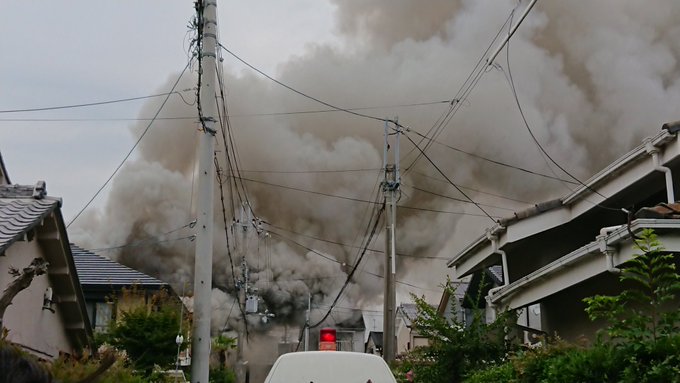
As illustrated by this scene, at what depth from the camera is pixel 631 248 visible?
38.1ft

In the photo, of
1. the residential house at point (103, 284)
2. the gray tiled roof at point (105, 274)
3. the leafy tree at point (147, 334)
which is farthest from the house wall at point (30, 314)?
the gray tiled roof at point (105, 274)

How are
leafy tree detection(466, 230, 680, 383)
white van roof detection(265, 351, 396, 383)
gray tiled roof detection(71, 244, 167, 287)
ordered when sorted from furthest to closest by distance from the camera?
1. gray tiled roof detection(71, 244, 167, 287)
2. white van roof detection(265, 351, 396, 383)
3. leafy tree detection(466, 230, 680, 383)

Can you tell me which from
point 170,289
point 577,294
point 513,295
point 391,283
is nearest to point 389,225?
point 391,283

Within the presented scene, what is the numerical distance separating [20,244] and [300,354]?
5790mm

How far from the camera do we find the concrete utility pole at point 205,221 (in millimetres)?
12641

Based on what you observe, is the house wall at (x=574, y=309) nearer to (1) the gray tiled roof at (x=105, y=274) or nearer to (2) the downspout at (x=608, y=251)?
(2) the downspout at (x=608, y=251)

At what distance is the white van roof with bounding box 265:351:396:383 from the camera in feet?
28.9

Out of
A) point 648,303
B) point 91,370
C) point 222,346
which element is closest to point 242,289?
point 222,346

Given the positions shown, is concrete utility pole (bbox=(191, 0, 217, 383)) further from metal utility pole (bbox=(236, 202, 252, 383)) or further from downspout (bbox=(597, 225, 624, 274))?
metal utility pole (bbox=(236, 202, 252, 383))

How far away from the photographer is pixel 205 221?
12914 mm

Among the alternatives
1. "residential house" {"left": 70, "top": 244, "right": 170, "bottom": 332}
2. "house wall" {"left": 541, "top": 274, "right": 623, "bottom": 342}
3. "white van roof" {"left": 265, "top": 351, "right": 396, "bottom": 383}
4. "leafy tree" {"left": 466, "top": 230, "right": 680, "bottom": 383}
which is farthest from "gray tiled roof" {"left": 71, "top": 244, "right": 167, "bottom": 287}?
"leafy tree" {"left": 466, "top": 230, "right": 680, "bottom": 383}

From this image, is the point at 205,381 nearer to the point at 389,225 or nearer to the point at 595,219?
the point at 595,219

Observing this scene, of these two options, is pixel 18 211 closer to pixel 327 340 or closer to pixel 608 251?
pixel 327 340

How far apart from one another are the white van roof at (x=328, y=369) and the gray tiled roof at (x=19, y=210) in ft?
13.5
